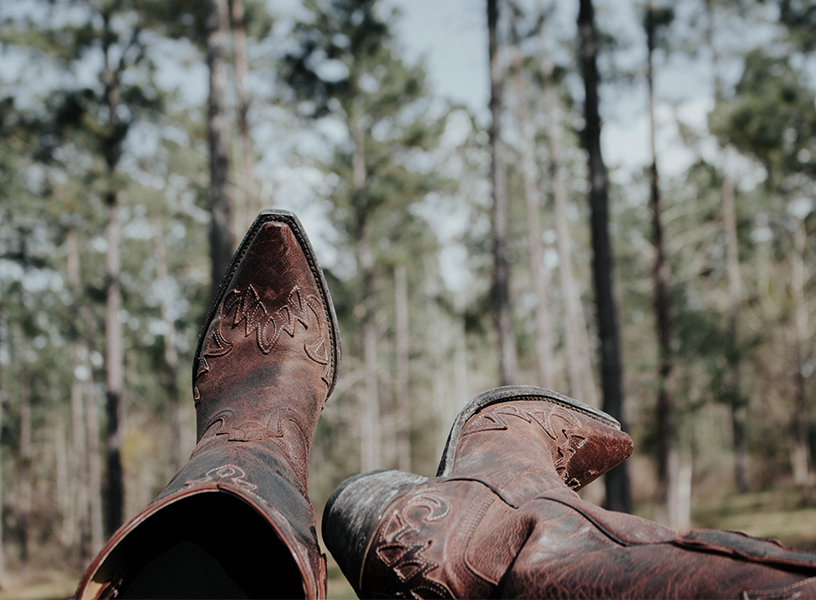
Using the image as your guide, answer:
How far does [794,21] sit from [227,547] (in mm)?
16185

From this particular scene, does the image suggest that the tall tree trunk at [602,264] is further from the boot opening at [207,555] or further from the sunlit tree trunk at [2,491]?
the sunlit tree trunk at [2,491]

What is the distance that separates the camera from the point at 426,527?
1.05 metres

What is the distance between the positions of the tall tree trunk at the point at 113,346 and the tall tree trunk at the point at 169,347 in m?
5.06

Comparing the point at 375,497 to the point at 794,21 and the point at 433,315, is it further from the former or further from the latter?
the point at 433,315

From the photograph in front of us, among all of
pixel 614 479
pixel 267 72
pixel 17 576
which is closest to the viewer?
pixel 614 479

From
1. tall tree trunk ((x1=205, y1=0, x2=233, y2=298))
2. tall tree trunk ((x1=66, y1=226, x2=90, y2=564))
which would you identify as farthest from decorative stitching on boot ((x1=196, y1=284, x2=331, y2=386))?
tall tree trunk ((x1=66, y1=226, x2=90, y2=564))

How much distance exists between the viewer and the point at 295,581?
3.65ft

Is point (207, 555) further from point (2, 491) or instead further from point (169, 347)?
point (2, 491)

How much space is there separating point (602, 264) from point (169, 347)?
1660cm

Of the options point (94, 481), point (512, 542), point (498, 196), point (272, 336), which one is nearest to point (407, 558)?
point (512, 542)

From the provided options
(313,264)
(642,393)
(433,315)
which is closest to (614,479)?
(313,264)

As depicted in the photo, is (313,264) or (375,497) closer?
(375,497)

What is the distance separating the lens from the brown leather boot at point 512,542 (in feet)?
2.58

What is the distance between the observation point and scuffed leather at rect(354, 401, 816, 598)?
779 mm
